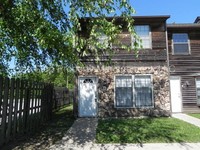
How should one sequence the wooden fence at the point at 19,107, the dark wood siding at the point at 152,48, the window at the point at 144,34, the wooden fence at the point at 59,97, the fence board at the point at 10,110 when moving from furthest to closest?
the wooden fence at the point at 59,97 → the window at the point at 144,34 → the dark wood siding at the point at 152,48 → the fence board at the point at 10,110 → the wooden fence at the point at 19,107

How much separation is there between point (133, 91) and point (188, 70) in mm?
4547

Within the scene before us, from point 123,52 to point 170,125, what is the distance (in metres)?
5.70

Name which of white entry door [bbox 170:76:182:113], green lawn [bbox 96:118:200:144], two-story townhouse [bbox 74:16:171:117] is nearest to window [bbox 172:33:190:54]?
white entry door [bbox 170:76:182:113]

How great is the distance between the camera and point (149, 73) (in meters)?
15.3

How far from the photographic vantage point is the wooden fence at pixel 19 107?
24.1 ft

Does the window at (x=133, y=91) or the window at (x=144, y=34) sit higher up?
the window at (x=144, y=34)

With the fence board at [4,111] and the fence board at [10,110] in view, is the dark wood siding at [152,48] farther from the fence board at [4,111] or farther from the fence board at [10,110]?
the fence board at [4,111]

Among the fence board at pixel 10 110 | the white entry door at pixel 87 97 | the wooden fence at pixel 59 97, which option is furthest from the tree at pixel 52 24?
the wooden fence at pixel 59 97

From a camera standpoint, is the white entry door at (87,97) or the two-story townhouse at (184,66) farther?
the two-story townhouse at (184,66)

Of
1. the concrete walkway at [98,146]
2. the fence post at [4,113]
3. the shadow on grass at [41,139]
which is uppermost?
the fence post at [4,113]

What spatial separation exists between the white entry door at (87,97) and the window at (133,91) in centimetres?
135

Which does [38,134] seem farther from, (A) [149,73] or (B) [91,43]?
(A) [149,73]

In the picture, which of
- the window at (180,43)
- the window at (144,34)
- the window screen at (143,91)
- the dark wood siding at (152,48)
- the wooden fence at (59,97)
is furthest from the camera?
the wooden fence at (59,97)

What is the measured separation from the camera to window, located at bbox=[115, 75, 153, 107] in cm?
1514
